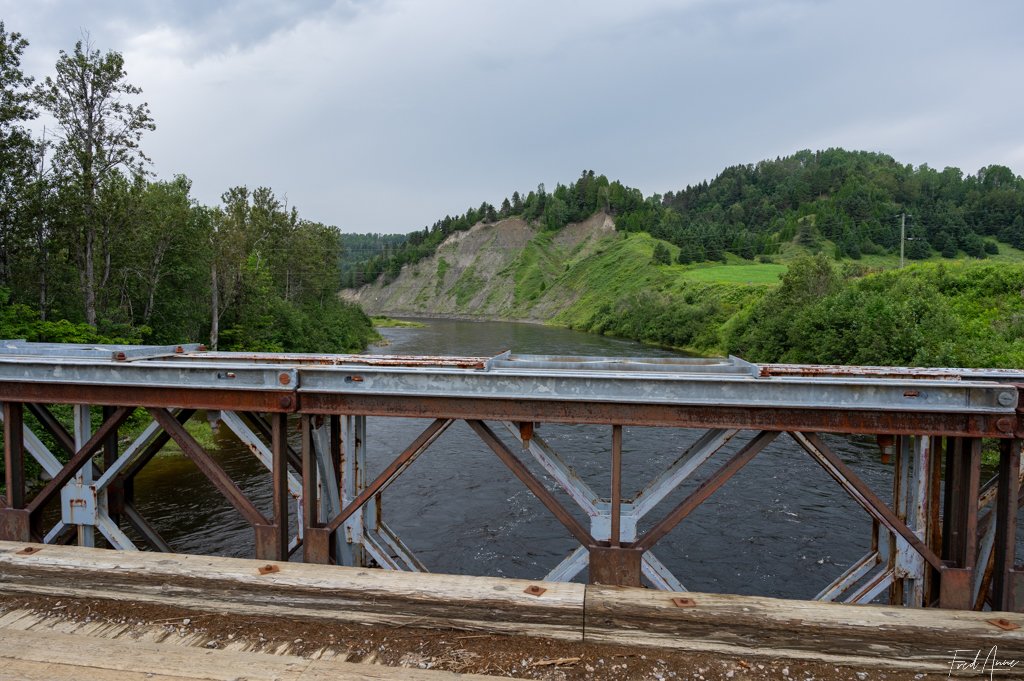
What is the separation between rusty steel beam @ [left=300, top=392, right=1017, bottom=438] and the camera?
17.3 ft

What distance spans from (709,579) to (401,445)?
416 inches

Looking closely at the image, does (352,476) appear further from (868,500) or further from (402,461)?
(868,500)

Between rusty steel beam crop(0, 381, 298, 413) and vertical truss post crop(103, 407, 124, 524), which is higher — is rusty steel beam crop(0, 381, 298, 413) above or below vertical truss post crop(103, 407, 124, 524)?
above

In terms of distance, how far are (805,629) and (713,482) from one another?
4.93ft

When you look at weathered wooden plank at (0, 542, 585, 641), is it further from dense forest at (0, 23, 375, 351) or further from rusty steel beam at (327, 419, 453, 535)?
dense forest at (0, 23, 375, 351)

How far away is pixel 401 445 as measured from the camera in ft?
62.6

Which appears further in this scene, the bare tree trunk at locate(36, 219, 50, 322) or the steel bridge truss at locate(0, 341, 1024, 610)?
the bare tree trunk at locate(36, 219, 50, 322)

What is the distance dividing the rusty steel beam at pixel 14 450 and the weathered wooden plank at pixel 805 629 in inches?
239

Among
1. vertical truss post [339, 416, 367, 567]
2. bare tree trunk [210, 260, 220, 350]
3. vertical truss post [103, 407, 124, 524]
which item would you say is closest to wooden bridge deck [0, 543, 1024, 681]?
vertical truss post [339, 416, 367, 567]

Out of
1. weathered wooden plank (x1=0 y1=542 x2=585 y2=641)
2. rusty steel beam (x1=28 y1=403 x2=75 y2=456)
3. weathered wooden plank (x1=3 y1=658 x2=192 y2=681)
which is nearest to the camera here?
weathered wooden plank (x1=3 y1=658 x2=192 y2=681)

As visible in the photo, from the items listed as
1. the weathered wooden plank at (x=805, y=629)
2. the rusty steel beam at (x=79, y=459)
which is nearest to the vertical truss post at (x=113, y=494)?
the rusty steel beam at (x=79, y=459)

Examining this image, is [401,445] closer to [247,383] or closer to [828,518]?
[828,518]

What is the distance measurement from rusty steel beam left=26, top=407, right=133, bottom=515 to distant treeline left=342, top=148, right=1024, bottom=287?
10177cm

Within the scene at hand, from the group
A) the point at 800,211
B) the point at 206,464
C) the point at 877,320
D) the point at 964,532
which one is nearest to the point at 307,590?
the point at 206,464
